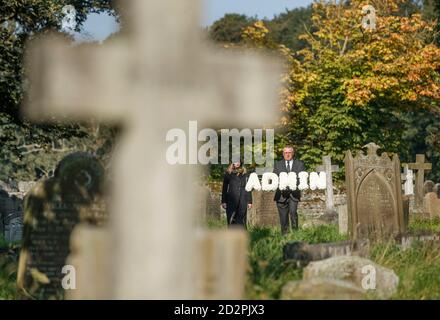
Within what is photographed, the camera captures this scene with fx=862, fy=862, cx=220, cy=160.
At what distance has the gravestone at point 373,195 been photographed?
14445 millimetres

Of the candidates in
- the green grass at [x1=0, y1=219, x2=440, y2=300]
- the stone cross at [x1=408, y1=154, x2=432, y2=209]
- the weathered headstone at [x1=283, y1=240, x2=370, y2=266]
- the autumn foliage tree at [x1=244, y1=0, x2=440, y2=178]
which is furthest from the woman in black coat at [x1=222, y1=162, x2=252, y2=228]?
the stone cross at [x1=408, y1=154, x2=432, y2=209]

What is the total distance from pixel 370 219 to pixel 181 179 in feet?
36.0

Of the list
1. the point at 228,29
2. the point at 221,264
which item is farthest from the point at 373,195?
the point at 228,29

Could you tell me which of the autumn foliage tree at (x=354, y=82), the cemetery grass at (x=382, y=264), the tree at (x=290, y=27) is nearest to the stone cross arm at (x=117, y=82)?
the cemetery grass at (x=382, y=264)

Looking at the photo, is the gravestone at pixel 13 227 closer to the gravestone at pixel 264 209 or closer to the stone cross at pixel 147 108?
the gravestone at pixel 264 209

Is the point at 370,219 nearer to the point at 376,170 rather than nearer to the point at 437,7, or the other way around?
the point at 376,170

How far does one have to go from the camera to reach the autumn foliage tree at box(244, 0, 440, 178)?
32375 mm

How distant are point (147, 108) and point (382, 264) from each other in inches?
252

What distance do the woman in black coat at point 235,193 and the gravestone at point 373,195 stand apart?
10.2ft

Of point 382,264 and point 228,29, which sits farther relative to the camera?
point 228,29

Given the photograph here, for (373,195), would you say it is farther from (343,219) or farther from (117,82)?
(117,82)

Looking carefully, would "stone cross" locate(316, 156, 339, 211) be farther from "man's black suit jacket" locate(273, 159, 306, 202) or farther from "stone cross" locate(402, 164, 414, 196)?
"man's black suit jacket" locate(273, 159, 306, 202)

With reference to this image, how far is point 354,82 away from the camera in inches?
1248

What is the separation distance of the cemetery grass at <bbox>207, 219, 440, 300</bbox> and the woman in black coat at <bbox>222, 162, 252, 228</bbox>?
3510mm
